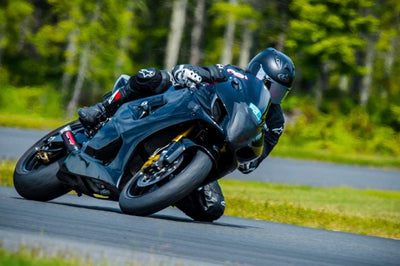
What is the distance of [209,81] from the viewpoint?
781cm

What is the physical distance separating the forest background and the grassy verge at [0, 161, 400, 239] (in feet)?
38.2

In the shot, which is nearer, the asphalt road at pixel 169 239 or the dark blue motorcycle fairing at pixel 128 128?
the asphalt road at pixel 169 239

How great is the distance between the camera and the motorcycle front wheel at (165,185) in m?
7.29

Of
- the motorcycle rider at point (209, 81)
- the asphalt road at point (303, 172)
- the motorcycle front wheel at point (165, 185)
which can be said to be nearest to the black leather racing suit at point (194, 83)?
the motorcycle rider at point (209, 81)

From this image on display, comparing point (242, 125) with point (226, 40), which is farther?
point (226, 40)

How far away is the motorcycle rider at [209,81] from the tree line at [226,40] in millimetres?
27506

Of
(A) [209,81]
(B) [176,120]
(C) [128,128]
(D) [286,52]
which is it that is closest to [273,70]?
(A) [209,81]

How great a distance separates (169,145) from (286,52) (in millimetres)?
35353

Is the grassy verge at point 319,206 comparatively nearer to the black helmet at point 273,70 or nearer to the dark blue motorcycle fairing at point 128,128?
the black helmet at point 273,70

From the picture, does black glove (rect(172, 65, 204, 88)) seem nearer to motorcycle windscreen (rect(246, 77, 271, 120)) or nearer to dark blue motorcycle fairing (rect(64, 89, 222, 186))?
dark blue motorcycle fairing (rect(64, 89, 222, 186))

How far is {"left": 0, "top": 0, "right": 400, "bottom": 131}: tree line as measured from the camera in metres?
37.0

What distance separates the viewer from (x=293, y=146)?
35875mm

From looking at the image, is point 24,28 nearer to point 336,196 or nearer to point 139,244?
point 336,196

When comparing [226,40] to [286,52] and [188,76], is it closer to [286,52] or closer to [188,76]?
[286,52]
